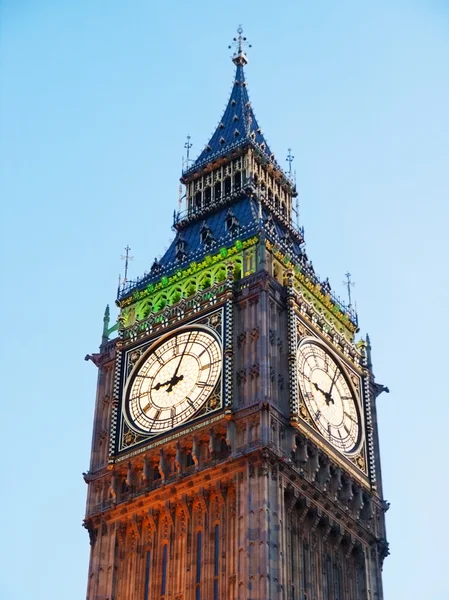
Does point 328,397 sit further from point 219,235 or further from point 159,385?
point 219,235

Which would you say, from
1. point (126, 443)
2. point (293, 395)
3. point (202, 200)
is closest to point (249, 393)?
point (293, 395)

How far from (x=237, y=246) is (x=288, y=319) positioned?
4741 mm

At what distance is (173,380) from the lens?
5809cm

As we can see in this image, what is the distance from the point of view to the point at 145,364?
196 feet

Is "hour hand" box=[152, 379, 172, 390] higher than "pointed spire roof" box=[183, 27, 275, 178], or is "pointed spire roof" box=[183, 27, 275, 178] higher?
"pointed spire roof" box=[183, 27, 275, 178]

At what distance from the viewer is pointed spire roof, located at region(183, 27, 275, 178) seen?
7069 centimetres

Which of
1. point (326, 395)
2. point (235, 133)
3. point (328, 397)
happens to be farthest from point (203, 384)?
point (235, 133)

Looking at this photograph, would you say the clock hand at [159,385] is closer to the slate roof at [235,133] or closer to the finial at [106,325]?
the finial at [106,325]

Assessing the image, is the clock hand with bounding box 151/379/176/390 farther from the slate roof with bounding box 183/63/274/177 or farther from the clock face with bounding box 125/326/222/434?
the slate roof with bounding box 183/63/274/177

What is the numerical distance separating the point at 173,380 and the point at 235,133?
1832cm

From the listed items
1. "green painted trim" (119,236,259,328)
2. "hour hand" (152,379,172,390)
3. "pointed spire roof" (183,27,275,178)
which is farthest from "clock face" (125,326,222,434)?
"pointed spire roof" (183,27,275,178)

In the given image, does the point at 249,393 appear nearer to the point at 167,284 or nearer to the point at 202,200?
the point at 167,284

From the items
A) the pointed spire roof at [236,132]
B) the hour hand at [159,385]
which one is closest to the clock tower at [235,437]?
the hour hand at [159,385]

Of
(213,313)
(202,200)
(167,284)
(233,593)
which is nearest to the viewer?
(233,593)
